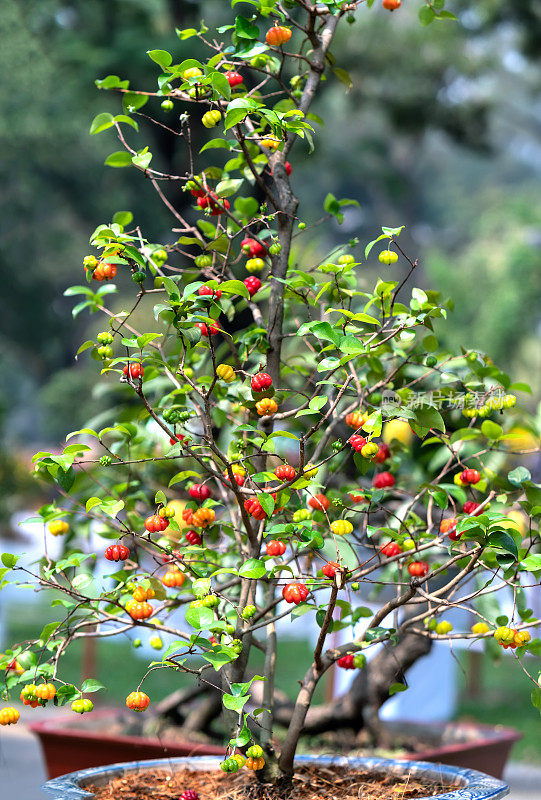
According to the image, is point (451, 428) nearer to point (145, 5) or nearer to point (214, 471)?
point (214, 471)

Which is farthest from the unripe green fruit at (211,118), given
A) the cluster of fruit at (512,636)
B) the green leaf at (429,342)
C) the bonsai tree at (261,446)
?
the cluster of fruit at (512,636)

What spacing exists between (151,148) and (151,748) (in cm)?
559

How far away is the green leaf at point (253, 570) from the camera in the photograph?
1.30m

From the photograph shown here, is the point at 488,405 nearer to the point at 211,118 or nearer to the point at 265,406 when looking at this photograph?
the point at 265,406

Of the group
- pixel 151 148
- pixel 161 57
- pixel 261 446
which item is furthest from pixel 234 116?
pixel 151 148

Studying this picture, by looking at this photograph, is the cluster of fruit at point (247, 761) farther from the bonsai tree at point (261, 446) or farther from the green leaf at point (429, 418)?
the green leaf at point (429, 418)

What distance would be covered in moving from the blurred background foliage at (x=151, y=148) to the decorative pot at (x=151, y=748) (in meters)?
1.22

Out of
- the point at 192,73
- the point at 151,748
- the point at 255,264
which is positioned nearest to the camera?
the point at 192,73

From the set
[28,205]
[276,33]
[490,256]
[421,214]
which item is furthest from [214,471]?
[421,214]

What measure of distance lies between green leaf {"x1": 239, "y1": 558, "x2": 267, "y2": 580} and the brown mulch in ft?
1.33

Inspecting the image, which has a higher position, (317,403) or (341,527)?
(317,403)

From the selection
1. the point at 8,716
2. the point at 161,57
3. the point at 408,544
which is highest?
the point at 161,57

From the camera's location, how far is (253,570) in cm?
132

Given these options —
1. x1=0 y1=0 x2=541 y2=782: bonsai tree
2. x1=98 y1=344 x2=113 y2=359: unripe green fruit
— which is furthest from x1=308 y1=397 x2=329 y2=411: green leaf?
x1=98 y1=344 x2=113 y2=359: unripe green fruit
